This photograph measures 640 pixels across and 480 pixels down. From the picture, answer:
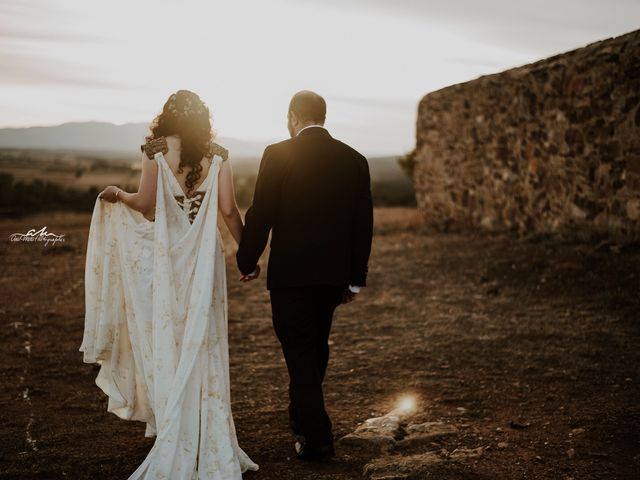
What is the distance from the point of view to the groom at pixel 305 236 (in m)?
3.74

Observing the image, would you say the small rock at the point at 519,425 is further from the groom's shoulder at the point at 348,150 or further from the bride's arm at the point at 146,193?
the bride's arm at the point at 146,193

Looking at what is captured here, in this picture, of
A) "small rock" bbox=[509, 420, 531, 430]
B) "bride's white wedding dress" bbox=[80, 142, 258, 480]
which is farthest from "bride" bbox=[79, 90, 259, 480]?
"small rock" bbox=[509, 420, 531, 430]

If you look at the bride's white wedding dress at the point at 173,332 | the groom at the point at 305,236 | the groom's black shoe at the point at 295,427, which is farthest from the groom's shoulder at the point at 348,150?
the groom's black shoe at the point at 295,427

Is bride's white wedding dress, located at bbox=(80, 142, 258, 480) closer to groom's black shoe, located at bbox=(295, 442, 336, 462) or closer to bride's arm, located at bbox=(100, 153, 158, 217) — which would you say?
bride's arm, located at bbox=(100, 153, 158, 217)

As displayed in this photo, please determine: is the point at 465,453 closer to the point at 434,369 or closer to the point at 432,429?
the point at 432,429

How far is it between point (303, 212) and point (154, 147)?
90 centimetres

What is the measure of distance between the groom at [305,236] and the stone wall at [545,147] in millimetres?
6037

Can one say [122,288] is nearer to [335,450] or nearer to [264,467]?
[264,467]

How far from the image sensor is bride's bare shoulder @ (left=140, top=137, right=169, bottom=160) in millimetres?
3691

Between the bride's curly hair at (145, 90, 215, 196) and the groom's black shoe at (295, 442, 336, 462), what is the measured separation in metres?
1.60

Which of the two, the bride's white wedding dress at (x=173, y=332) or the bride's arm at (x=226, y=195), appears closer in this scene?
the bride's white wedding dress at (x=173, y=332)

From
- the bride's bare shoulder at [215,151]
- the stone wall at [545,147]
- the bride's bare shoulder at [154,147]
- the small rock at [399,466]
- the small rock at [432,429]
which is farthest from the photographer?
the stone wall at [545,147]

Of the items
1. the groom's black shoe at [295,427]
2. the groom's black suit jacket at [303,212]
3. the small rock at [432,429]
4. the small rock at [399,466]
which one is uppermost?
the groom's black suit jacket at [303,212]

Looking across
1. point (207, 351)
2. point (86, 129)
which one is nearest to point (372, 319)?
point (207, 351)
